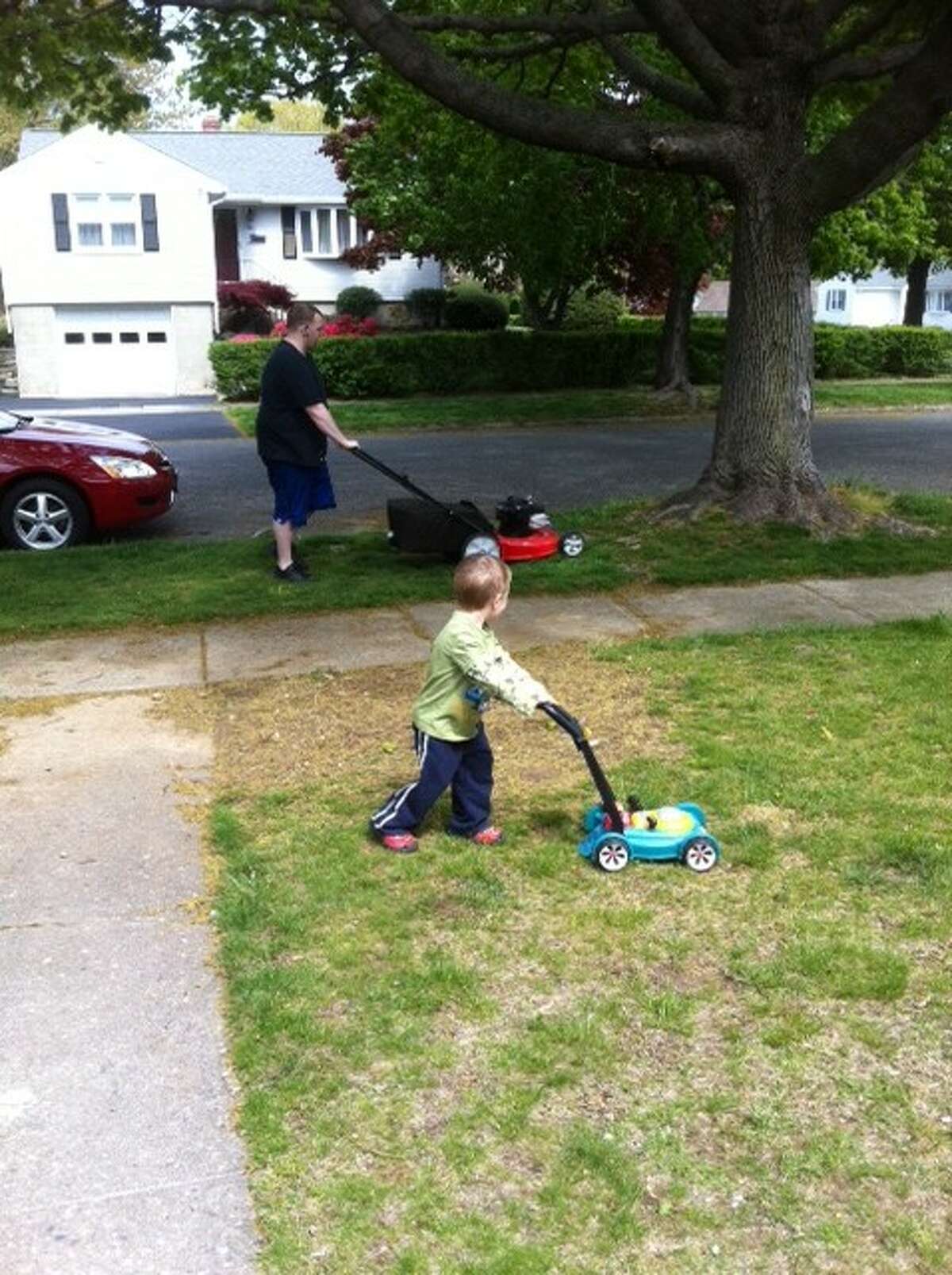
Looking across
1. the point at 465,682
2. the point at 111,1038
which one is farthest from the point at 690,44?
the point at 111,1038

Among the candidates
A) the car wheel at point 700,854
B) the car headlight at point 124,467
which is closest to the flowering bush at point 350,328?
the car headlight at point 124,467

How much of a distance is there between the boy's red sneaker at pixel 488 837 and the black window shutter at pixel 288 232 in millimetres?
36777

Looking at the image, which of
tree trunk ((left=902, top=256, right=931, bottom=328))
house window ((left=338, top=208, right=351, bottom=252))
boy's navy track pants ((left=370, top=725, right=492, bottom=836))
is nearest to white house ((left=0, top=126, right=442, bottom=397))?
house window ((left=338, top=208, right=351, bottom=252))

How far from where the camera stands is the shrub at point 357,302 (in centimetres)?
3747

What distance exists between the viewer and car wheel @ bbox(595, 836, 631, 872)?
4531 mm

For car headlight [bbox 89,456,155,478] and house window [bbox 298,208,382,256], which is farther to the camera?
house window [bbox 298,208,382,256]

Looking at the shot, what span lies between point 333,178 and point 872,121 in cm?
3267

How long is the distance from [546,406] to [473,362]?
432cm

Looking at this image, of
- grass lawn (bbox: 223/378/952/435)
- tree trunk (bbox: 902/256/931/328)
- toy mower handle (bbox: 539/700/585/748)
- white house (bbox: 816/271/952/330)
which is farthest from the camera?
white house (bbox: 816/271/952/330)

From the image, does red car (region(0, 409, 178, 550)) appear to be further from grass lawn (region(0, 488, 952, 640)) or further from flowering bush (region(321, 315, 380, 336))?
flowering bush (region(321, 315, 380, 336))

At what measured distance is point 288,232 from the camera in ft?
128

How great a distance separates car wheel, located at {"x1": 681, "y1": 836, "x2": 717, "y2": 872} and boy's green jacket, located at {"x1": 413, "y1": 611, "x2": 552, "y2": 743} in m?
0.71

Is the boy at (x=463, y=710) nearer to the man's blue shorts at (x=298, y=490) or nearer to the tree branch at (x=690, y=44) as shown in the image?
the man's blue shorts at (x=298, y=490)

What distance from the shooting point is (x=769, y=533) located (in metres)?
9.89
